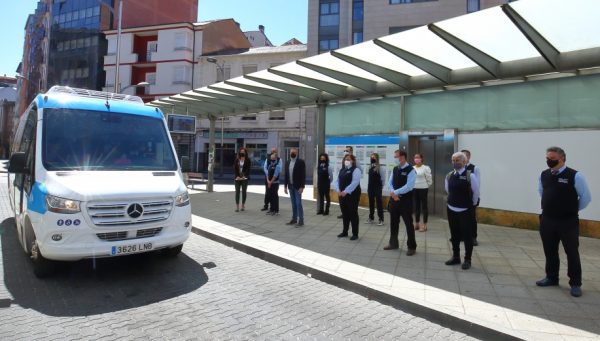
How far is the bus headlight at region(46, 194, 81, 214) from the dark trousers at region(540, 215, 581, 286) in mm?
5599

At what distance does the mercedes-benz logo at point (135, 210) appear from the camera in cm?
473

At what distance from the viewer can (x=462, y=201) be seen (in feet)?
18.4

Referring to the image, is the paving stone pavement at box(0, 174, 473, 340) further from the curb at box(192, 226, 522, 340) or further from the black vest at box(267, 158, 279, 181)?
the black vest at box(267, 158, 279, 181)

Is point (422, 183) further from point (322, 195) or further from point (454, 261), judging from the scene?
point (454, 261)

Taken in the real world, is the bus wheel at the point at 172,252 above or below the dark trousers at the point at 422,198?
below

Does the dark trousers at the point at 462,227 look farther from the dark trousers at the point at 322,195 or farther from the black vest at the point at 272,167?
the black vest at the point at 272,167

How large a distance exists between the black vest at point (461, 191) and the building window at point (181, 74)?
114 ft

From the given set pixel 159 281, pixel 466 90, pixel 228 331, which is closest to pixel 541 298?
pixel 228 331

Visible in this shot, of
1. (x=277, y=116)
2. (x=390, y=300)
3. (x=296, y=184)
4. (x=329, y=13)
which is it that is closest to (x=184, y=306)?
(x=390, y=300)

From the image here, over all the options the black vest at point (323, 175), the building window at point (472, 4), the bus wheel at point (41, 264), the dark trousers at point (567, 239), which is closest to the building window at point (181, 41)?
the building window at point (472, 4)

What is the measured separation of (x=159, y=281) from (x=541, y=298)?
15.3ft

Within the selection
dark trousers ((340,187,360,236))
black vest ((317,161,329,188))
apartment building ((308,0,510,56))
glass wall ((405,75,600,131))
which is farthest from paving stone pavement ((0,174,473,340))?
apartment building ((308,0,510,56))

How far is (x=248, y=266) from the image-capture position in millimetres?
6000

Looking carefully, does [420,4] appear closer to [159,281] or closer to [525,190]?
[525,190]
